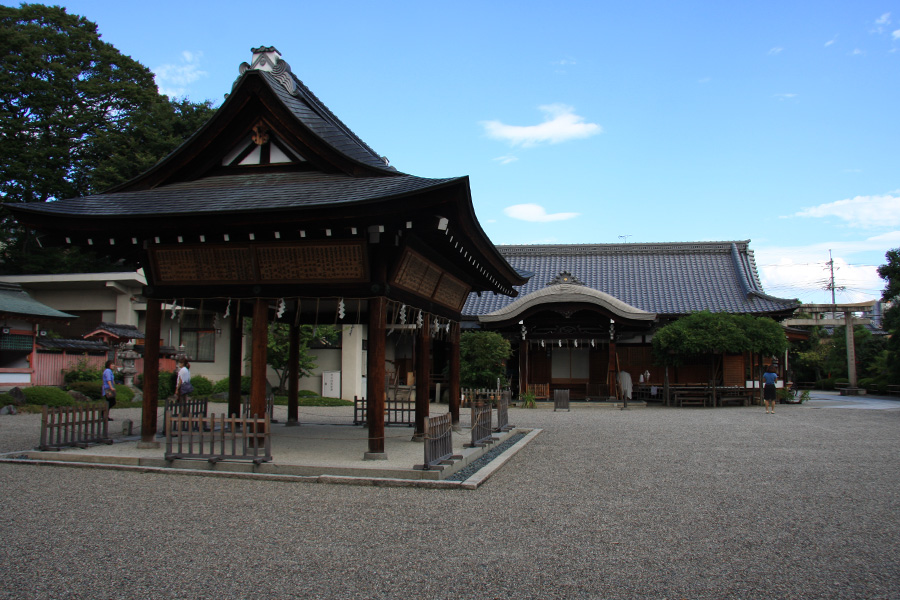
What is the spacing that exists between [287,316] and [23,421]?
767 centimetres

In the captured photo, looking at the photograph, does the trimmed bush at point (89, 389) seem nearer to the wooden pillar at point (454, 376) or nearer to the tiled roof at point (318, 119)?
the wooden pillar at point (454, 376)

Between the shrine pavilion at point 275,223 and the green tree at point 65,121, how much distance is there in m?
23.3

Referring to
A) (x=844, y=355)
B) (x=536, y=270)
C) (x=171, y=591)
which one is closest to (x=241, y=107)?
(x=171, y=591)

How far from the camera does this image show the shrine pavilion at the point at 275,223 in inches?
340

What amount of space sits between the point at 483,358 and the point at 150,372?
15.2 m

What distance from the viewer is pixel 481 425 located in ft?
37.3

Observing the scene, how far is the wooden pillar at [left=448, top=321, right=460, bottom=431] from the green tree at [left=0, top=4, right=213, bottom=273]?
23902 millimetres

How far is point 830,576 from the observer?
15.4 ft

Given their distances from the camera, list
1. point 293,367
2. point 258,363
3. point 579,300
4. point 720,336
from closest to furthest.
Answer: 1. point 258,363
2. point 293,367
3. point 720,336
4. point 579,300

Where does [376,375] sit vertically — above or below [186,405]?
above

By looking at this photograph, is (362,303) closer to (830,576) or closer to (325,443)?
(325,443)

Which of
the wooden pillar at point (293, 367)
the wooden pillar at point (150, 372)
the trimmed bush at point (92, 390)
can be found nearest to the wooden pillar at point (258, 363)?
the wooden pillar at point (150, 372)

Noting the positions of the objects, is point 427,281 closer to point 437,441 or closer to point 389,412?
point 437,441

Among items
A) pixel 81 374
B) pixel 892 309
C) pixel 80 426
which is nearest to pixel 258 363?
pixel 80 426
